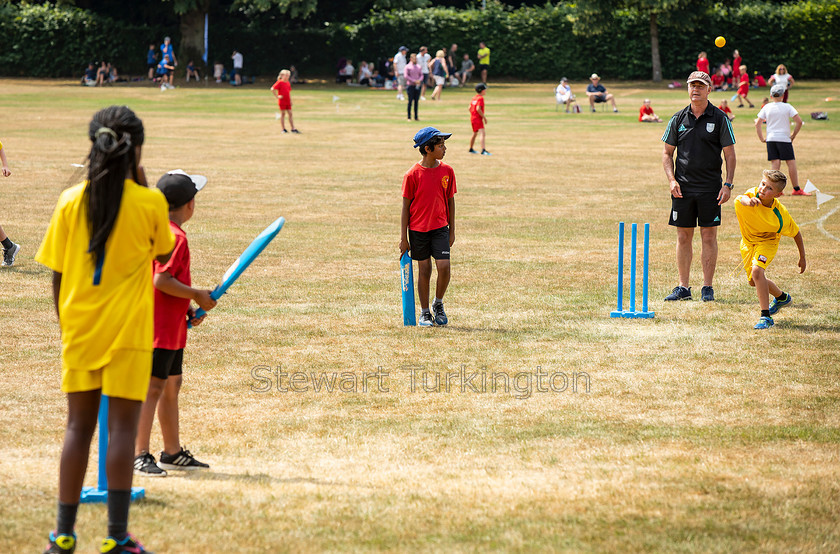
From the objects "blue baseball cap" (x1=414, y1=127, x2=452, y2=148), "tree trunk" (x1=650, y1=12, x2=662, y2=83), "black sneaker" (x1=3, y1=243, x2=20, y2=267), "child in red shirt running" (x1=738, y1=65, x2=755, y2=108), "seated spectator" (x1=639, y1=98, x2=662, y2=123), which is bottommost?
"black sneaker" (x1=3, y1=243, x2=20, y2=267)

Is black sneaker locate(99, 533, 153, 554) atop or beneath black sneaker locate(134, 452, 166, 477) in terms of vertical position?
atop

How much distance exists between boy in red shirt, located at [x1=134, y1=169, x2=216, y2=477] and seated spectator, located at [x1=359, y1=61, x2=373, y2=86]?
165 feet

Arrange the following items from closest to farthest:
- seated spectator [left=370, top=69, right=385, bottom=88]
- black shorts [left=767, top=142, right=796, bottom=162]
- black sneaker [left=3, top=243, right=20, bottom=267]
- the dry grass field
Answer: the dry grass field, black sneaker [left=3, top=243, right=20, bottom=267], black shorts [left=767, top=142, right=796, bottom=162], seated spectator [left=370, top=69, right=385, bottom=88]

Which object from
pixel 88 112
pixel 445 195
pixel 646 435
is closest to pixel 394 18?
pixel 88 112

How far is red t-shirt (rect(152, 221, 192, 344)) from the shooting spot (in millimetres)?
5531

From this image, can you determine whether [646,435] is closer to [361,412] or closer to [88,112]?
[361,412]

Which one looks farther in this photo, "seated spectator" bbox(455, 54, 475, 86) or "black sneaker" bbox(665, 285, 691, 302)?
"seated spectator" bbox(455, 54, 475, 86)

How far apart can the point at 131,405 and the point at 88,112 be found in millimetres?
36941

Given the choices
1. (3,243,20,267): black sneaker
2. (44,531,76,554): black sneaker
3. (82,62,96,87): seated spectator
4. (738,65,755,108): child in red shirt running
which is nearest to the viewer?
(44,531,76,554): black sneaker

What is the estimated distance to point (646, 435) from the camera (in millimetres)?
6922

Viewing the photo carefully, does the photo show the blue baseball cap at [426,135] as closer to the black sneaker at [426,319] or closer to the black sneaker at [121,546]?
the black sneaker at [426,319]

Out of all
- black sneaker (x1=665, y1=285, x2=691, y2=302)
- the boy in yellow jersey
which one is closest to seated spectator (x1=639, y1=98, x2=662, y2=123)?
black sneaker (x1=665, y1=285, x2=691, y2=302)

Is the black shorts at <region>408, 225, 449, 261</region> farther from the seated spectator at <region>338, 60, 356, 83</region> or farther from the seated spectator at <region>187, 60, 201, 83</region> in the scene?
the seated spectator at <region>187, 60, 201, 83</region>

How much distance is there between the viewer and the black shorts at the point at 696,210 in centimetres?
1134
